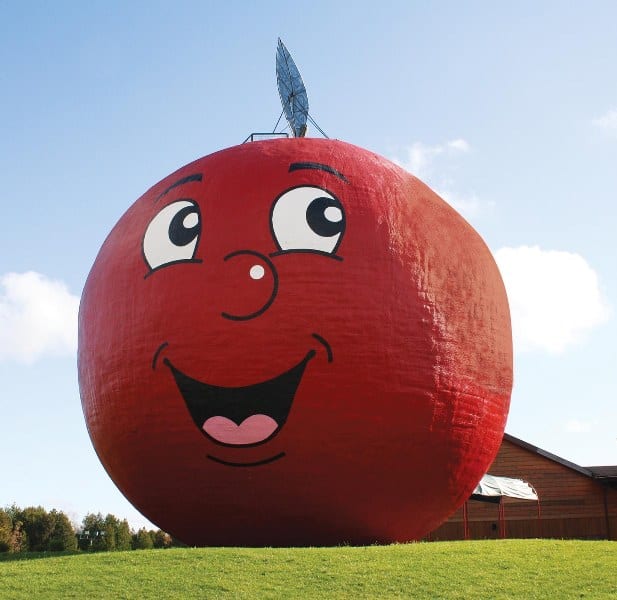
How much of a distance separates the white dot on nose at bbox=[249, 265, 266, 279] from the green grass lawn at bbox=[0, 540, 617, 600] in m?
3.69

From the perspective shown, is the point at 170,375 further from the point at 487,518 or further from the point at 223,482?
the point at 487,518

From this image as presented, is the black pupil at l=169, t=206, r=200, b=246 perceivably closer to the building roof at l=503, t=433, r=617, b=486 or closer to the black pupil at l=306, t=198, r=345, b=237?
the black pupil at l=306, t=198, r=345, b=237

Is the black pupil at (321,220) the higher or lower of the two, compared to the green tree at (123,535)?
higher

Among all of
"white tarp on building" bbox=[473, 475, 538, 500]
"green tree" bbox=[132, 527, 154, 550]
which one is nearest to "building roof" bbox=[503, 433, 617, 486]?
"white tarp on building" bbox=[473, 475, 538, 500]

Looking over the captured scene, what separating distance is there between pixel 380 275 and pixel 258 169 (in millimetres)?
2575

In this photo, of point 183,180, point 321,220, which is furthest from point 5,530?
point 321,220

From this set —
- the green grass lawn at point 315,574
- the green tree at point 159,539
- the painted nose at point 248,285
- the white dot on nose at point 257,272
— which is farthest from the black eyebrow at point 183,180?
the green tree at point 159,539

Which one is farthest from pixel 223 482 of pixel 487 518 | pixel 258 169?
pixel 487 518

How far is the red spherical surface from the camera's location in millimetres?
11188

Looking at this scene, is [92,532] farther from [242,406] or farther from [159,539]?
[242,406]

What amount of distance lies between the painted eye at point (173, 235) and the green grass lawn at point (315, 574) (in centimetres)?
413

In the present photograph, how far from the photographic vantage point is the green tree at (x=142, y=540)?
102 feet

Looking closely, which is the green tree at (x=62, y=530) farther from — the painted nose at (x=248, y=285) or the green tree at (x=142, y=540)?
the painted nose at (x=248, y=285)

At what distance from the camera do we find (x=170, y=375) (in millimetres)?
11508
